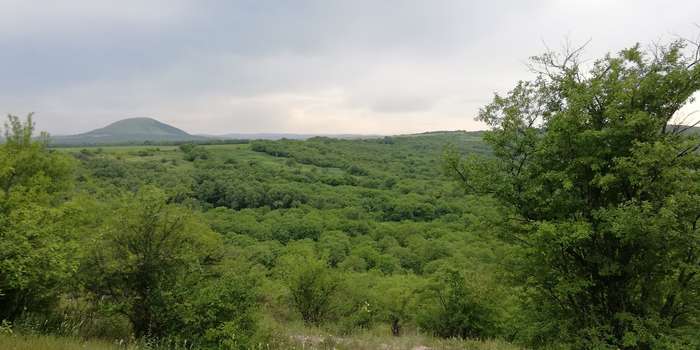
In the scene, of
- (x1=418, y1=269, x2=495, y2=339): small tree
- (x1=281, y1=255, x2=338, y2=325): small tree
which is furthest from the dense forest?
(x1=281, y1=255, x2=338, y2=325): small tree

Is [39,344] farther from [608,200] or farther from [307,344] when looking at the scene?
[608,200]

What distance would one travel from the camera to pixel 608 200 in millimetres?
8812

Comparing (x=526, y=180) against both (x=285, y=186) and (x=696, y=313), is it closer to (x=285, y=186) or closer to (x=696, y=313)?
(x=696, y=313)

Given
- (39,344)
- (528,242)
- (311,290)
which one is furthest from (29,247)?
(311,290)

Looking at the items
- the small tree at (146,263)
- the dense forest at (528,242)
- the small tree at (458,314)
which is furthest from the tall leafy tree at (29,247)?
the small tree at (458,314)

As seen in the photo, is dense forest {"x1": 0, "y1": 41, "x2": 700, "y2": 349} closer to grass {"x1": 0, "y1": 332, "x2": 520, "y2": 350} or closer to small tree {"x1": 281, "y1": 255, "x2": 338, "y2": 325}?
grass {"x1": 0, "y1": 332, "x2": 520, "y2": 350}

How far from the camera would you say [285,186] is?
116 metres

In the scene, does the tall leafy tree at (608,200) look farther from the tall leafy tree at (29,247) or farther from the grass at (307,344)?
the tall leafy tree at (29,247)

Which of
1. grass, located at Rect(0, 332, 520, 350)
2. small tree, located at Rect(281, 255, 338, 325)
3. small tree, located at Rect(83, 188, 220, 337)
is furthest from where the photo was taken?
small tree, located at Rect(281, 255, 338, 325)

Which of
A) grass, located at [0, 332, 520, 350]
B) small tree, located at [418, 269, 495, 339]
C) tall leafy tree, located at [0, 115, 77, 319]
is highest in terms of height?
tall leafy tree, located at [0, 115, 77, 319]

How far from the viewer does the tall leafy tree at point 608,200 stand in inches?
298

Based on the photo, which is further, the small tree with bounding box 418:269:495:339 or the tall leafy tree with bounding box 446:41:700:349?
the small tree with bounding box 418:269:495:339

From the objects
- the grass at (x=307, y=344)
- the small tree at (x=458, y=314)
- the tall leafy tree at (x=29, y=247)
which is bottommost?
the small tree at (x=458, y=314)

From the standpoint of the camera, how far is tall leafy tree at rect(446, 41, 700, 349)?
758 cm
